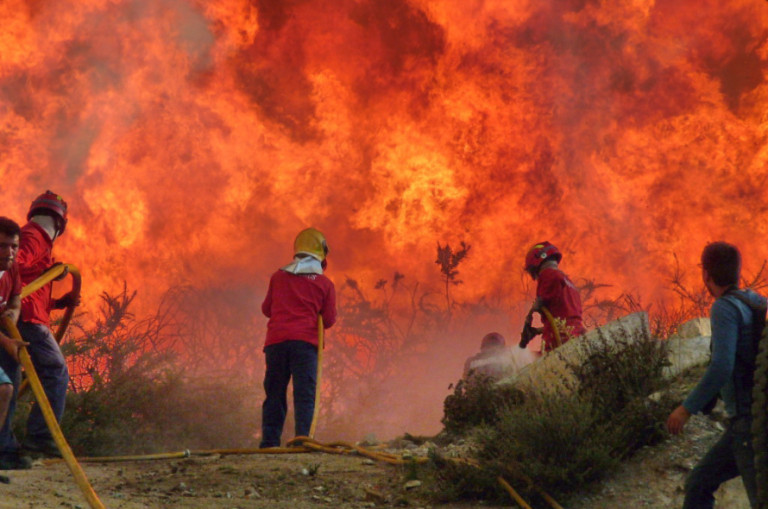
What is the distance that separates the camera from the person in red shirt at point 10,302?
528 centimetres

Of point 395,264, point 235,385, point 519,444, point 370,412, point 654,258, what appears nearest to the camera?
point 519,444

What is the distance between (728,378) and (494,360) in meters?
8.07

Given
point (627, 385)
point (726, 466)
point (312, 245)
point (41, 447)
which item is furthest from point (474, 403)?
point (726, 466)

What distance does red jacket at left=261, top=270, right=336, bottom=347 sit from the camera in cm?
839

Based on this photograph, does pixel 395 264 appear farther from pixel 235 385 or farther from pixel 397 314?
pixel 235 385

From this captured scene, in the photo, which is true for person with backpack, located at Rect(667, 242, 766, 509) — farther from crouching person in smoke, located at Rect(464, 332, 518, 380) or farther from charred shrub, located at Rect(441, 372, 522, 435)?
crouching person in smoke, located at Rect(464, 332, 518, 380)

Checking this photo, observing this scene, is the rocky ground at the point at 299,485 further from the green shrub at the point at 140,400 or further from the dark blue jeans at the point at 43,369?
the green shrub at the point at 140,400

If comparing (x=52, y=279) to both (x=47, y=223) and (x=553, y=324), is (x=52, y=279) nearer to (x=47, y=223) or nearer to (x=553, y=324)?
(x=47, y=223)

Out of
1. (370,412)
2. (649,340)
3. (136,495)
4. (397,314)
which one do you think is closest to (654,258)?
(397,314)

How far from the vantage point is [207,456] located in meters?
7.59

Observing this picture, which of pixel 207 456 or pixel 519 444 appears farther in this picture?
pixel 207 456

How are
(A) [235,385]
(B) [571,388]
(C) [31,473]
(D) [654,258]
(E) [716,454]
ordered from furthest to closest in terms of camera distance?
(D) [654,258], (A) [235,385], (B) [571,388], (C) [31,473], (E) [716,454]

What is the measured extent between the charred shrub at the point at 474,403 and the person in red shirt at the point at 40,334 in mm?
4063

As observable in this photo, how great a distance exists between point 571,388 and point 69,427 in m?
5.43
